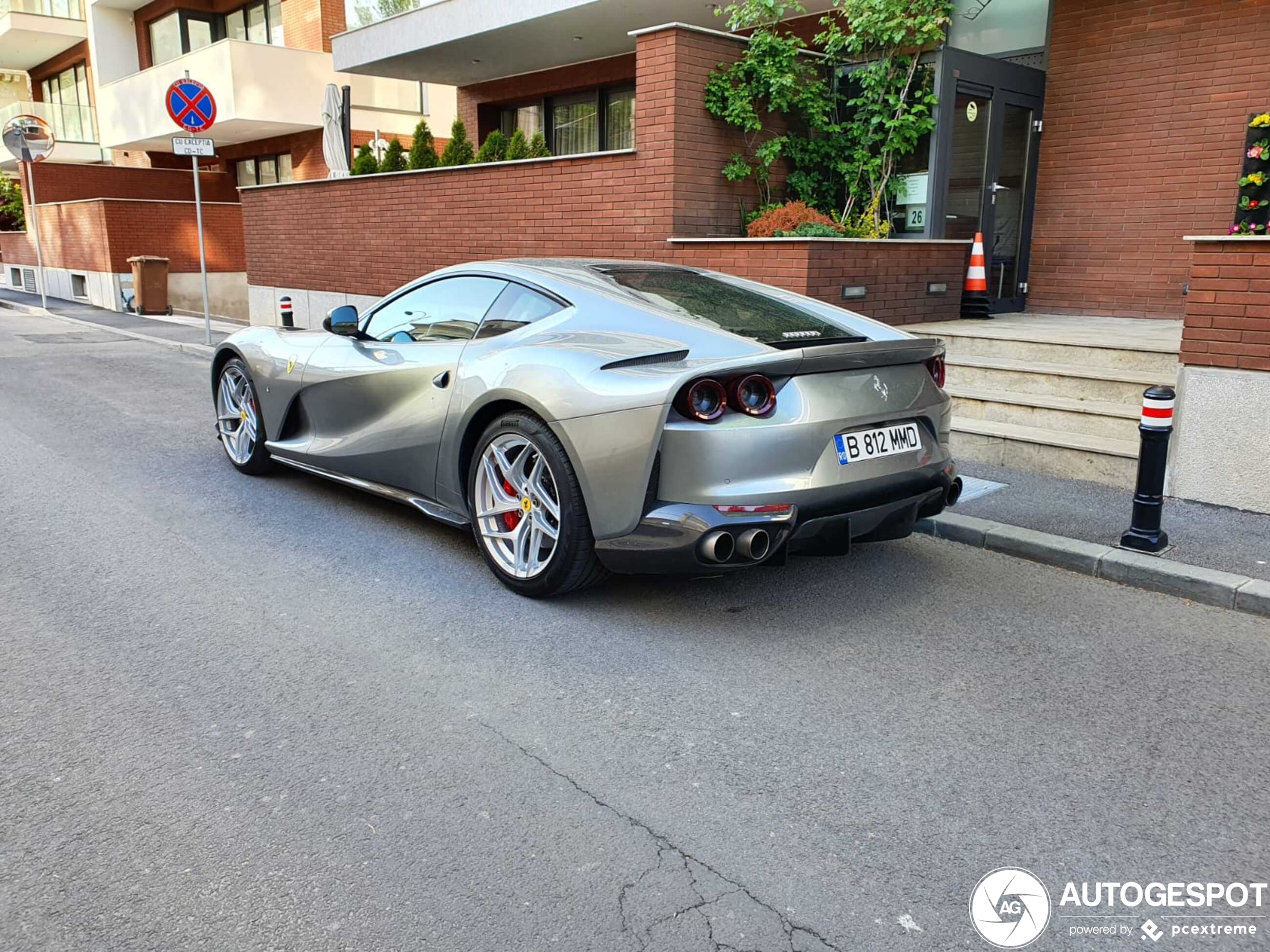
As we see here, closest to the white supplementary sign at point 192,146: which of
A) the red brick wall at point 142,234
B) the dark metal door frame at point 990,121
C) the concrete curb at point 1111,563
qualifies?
the red brick wall at point 142,234

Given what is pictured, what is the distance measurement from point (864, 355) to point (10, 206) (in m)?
41.4

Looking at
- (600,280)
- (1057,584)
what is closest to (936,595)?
(1057,584)

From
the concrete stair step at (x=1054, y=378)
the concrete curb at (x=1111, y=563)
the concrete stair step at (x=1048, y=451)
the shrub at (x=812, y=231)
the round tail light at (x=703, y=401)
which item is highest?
the shrub at (x=812, y=231)

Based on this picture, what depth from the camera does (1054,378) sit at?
7.45 metres

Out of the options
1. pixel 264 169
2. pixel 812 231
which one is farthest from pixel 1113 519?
pixel 264 169

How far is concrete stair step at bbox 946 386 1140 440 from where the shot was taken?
22.3 feet

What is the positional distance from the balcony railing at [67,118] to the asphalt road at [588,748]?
30949 mm

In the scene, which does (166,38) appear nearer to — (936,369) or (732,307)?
(732,307)

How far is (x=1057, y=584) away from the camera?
4918 mm

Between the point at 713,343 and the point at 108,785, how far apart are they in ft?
8.53

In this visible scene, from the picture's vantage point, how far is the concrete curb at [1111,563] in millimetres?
4605

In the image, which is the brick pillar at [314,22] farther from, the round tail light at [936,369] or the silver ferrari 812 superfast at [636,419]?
the round tail light at [936,369]

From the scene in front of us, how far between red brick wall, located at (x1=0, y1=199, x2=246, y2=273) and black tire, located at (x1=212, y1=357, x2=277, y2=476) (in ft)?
55.6

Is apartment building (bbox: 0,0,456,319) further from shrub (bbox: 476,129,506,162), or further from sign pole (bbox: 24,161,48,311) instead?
shrub (bbox: 476,129,506,162)
